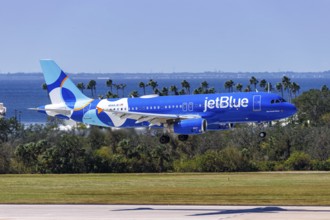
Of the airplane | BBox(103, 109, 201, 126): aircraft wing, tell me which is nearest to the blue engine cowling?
the airplane

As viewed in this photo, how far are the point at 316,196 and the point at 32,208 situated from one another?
18.2 meters

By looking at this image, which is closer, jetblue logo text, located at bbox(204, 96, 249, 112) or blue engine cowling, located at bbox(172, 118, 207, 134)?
blue engine cowling, located at bbox(172, 118, 207, 134)

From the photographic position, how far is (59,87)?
282 feet

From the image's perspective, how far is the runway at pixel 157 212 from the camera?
48.7m

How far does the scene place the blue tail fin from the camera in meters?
84.6

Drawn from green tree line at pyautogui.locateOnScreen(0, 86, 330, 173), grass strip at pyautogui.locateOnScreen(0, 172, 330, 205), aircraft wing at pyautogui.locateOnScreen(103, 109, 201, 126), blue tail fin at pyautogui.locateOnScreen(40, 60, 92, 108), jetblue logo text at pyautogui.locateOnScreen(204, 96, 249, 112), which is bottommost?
green tree line at pyautogui.locateOnScreen(0, 86, 330, 173)

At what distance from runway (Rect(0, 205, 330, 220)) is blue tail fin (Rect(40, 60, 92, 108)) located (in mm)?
28928

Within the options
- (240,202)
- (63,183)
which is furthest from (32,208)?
(63,183)

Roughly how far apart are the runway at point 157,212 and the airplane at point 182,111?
22.3 metres

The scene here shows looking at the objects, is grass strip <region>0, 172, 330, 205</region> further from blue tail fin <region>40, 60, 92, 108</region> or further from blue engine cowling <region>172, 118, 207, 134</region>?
blue tail fin <region>40, 60, 92, 108</region>

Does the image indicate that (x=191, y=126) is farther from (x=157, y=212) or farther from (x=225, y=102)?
(x=157, y=212)

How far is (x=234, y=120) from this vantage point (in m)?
77.2

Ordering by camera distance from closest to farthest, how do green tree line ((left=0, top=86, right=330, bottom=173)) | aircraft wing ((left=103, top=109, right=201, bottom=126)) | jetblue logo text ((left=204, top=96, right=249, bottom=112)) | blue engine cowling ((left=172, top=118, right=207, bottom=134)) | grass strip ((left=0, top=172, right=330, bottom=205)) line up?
grass strip ((left=0, top=172, right=330, bottom=205))
blue engine cowling ((left=172, top=118, right=207, bottom=134))
jetblue logo text ((left=204, top=96, right=249, bottom=112))
aircraft wing ((left=103, top=109, right=201, bottom=126))
green tree line ((left=0, top=86, right=330, bottom=173))

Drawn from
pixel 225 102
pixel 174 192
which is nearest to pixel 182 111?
pixel 225 102
